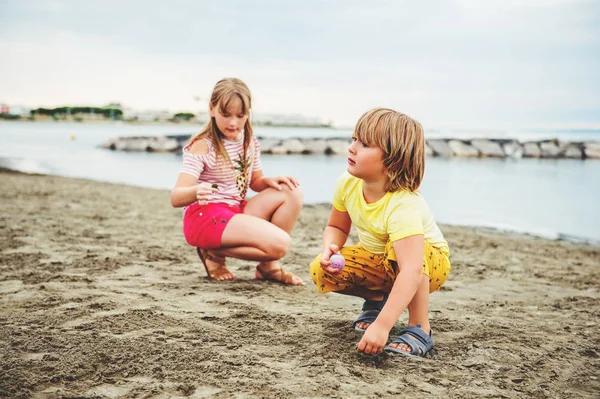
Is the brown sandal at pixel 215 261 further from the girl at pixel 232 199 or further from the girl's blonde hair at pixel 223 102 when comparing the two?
the girl's blonde hair at pixel 223 102

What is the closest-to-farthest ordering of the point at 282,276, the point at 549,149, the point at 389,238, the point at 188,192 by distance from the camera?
1. the point at 389,238
2. the point at 188,192
3. the point at 282,276
4. the point at 549,149

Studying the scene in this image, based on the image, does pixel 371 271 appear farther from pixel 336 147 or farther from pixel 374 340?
pixel 336 147

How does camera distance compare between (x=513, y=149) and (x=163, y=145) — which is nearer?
(x=163, y=145)

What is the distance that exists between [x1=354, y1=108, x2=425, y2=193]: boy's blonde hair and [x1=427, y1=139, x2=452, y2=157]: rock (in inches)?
982

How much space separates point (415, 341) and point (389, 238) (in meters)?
0.45

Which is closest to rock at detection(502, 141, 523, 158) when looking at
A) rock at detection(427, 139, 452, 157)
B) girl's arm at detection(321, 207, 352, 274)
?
rock at detection(427, 139, 452, 157)

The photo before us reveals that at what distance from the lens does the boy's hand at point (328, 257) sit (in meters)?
2.48

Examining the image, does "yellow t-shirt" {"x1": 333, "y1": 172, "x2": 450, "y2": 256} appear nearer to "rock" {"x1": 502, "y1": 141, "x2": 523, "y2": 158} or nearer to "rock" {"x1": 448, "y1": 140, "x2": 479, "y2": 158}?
"rock" {"x1": 448, "y1": 140, "x2": 479, "y2": 158}

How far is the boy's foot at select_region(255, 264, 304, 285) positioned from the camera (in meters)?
3.58

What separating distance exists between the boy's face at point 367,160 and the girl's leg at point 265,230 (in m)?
1.25

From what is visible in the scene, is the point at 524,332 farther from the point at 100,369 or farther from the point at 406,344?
the point at 100,369

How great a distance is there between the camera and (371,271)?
255 cm

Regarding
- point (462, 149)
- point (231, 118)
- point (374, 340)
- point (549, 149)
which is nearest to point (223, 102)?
point (231, 118)

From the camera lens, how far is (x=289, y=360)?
2.19 m
